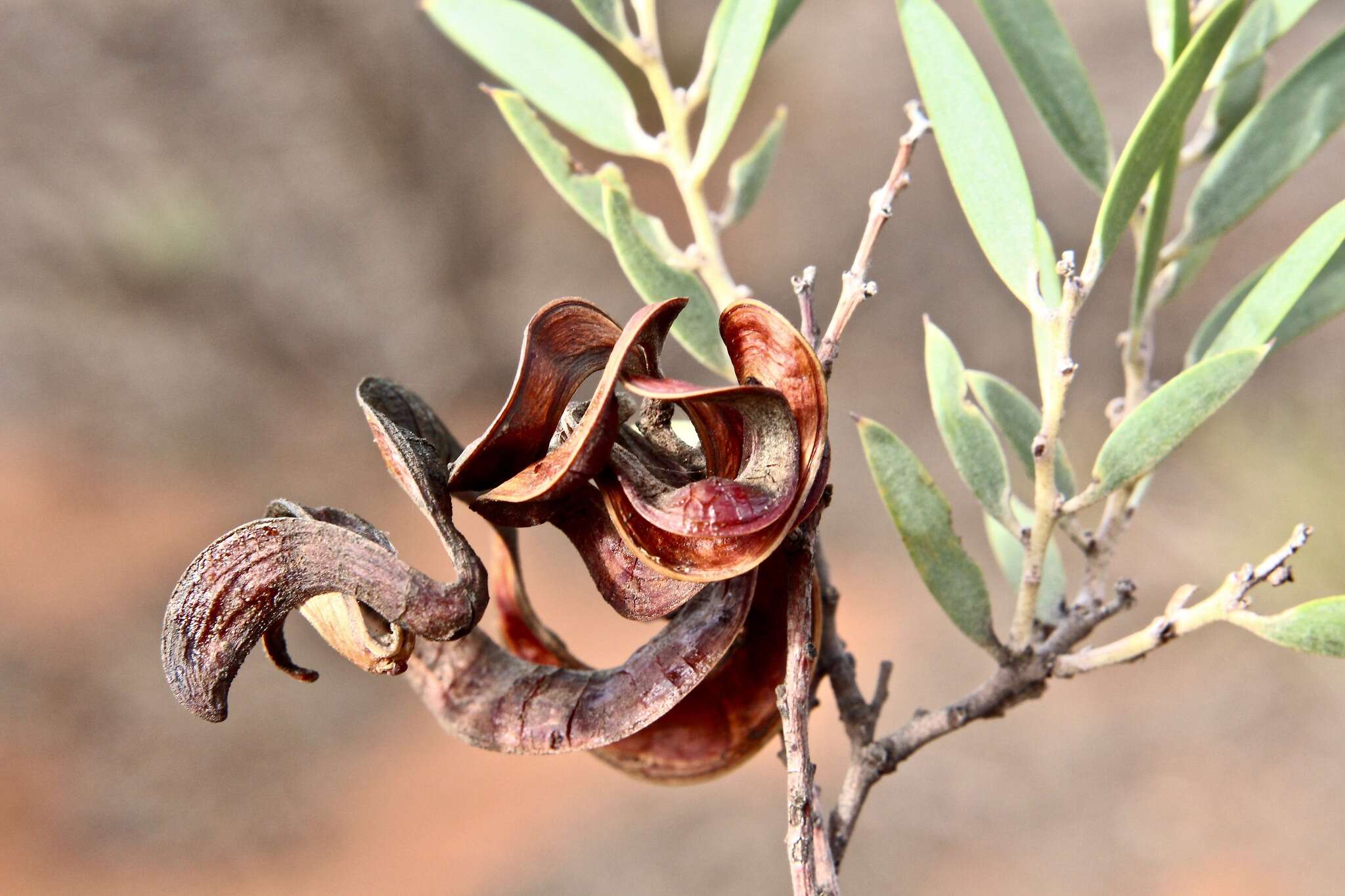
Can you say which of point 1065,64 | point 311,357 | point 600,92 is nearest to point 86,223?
point 311,357

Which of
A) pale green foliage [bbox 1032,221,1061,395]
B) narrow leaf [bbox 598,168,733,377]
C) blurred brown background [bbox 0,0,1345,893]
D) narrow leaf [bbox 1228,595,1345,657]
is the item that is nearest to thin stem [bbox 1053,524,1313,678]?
narrow leaf [bbox 1228,595,1345,657]

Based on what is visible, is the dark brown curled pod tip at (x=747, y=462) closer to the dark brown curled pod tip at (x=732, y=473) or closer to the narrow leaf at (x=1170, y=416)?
the dark brown curled pod tip at (x=732, y=473)

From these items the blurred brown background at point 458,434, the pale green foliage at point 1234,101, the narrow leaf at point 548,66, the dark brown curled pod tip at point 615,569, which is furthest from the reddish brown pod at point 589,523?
the blurred brown background at point 458,434

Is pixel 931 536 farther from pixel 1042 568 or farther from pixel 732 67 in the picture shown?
pixel 732 67

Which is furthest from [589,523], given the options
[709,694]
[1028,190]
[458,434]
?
[458,434]

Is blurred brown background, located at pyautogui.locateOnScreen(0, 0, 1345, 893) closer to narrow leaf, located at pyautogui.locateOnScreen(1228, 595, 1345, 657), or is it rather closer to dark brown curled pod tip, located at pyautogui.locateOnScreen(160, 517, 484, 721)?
narrow leaf, located at pyautogui.locateOnScreen(1228, 595, 1345, 657)

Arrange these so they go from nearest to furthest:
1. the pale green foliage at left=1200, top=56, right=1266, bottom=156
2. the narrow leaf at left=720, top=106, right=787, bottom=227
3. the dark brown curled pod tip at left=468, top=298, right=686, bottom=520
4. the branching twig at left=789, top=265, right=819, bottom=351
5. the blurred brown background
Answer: the dark brown curled pod tip at left=468, top=298, right=686, bottom=520, the branching twig at left=789, top=265, right=819, bottom=351, the pale green foliage at left=1200, top=56, right=1266, bottom=156, the narrow leaf at left=720, top=106, right=787, bottom=227, the blurred brown background
